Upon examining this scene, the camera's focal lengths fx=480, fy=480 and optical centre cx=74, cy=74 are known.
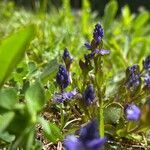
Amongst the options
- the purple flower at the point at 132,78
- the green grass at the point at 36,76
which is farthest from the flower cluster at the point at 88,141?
the purple flower at the point at 132,78

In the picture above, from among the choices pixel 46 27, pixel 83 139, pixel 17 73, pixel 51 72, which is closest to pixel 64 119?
pixel 51 72

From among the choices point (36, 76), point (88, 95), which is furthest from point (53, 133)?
point (36, 76)

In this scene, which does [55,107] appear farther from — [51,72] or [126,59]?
[126,59]

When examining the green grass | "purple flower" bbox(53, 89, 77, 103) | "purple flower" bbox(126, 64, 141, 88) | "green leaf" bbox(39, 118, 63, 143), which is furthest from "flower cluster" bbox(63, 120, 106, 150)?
"purple flower" bbox(126, 64, 141, 88)

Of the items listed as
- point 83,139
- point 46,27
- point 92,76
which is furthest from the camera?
point 46,27

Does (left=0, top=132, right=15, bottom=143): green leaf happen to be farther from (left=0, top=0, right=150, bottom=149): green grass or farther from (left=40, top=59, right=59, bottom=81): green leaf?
(left=40, top=59, right=59, bottom=81): green leaf

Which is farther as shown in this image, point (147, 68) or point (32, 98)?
point (147, 68)

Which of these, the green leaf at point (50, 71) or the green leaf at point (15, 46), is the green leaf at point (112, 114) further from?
the green leaf at point (15, 46)
